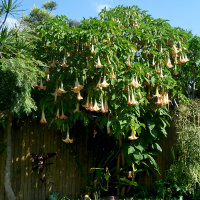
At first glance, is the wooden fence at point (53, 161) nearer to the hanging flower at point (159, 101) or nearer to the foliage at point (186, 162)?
the foliage at point (186, 162)

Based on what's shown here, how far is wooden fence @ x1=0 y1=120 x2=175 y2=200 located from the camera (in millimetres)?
5867

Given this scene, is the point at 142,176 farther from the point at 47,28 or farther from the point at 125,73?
the point at 47,28

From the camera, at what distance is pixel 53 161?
635cm

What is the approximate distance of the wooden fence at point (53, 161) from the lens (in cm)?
587

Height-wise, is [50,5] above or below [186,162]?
above

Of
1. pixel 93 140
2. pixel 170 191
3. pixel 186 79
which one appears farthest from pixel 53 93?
pixel 186 79

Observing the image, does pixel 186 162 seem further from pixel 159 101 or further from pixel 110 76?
pixel 110 76

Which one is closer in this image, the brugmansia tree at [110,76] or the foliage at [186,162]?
the brugmansia tree at [110,76]

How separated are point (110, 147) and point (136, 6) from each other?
118 inches

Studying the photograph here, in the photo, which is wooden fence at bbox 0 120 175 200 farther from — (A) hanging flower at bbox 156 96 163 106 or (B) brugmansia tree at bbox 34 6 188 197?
(A) hanging flower at bbox 156 96 163 106

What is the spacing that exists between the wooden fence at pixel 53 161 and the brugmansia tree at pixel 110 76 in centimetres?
68

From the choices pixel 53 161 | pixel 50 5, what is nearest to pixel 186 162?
pixel 53 161

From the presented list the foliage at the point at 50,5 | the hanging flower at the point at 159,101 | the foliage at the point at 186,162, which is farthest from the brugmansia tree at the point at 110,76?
the foliage at the point at 50,5

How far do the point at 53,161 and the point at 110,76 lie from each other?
236cm
